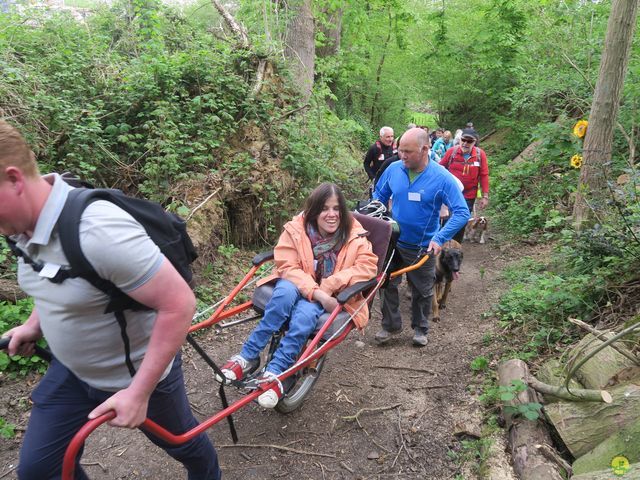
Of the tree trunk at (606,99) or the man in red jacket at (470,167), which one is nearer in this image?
the tree trunk at (606,99)

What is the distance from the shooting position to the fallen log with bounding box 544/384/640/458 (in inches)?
103

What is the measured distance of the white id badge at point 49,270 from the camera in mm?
1396

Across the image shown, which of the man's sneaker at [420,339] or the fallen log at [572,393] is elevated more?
the fallen log at [572,393]

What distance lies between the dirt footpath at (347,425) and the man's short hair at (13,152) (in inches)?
94.3

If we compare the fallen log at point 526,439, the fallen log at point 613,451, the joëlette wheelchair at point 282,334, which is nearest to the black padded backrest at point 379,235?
the joëlette wheelchair at point 282,334

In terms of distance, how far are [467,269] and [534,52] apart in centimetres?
694

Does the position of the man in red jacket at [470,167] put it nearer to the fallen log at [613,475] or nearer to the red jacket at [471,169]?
the red jacket at [471,169]

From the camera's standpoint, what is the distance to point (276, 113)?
711 cm

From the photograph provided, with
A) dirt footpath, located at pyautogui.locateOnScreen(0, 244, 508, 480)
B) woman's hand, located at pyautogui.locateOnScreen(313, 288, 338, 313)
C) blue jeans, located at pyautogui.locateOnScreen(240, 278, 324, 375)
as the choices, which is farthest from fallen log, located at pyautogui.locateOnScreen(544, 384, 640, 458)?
blue jeans, located at pyautogui.locateOnScreen(240, 278, 324, 375)

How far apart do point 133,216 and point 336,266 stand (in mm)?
2076

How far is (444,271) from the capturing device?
17.8 ft

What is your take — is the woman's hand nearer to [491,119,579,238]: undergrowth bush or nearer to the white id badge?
the white id badge

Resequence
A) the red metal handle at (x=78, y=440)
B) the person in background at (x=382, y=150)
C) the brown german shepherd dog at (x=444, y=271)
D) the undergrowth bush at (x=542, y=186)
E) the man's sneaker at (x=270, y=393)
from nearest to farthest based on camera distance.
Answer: the red metal handle at (x=78, y=440) < the man's sneaker at (x=270, y=393) < the brown german shepherd dog at (x=444, y=271) < the person in background at (x=382, y=150) < the undergrowth bush at (x=542, y=186)

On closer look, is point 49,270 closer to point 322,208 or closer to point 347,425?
point 322,208
